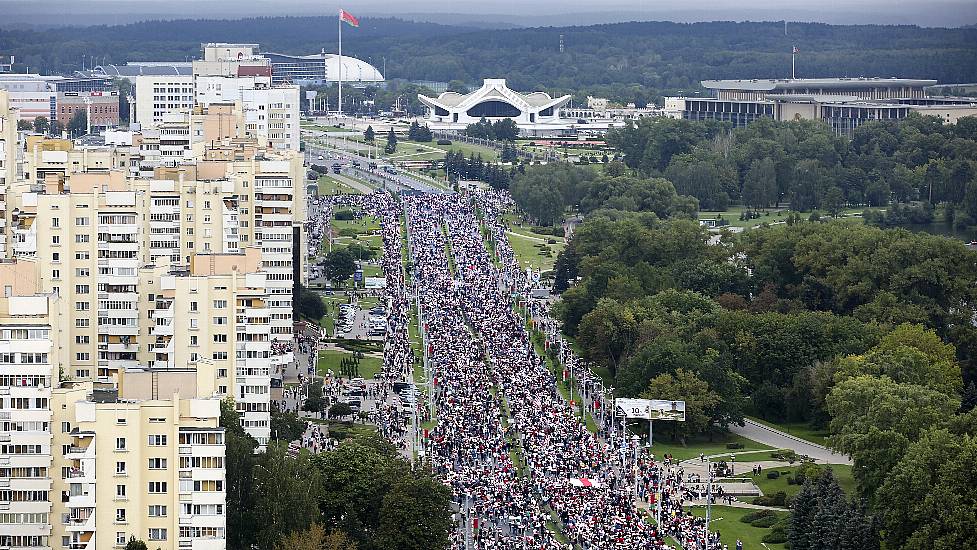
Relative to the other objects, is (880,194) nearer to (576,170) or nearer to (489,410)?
(576,170)

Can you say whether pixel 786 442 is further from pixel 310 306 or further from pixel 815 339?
pixel 310 306

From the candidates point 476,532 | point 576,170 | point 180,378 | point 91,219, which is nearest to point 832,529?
point 476,532

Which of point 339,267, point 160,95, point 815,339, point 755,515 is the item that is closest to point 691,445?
point 815,339

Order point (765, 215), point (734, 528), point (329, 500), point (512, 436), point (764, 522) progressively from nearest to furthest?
1. point (329, 500)
2. point (734, 528)
3. point (764, 522)
4. point (512, 436)
5. point (765, 215)

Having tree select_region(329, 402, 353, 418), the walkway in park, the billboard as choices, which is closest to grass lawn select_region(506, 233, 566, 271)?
the walkway in park

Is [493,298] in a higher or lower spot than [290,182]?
lower

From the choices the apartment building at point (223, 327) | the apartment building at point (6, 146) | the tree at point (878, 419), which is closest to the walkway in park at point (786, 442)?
the tree at point (878, 419)

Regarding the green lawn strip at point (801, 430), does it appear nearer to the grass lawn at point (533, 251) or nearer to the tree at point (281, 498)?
the tree at point (281, 498)
